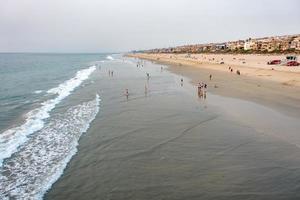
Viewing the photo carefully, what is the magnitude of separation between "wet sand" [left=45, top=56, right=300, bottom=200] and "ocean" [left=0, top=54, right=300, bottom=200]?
3 centimetres

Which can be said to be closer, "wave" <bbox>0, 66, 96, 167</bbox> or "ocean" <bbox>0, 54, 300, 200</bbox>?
"ocean" <bbox>0, 54, 300, 200</bbox>

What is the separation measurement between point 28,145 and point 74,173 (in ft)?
16.6

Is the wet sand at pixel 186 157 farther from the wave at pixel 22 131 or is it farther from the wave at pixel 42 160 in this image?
the wave at pixel 22 131

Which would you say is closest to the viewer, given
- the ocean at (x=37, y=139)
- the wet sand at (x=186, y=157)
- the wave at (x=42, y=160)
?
the wet sand at (x=186, y=157)

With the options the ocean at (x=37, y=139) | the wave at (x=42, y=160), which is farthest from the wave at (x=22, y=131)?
the wave at (x=42, y=160)

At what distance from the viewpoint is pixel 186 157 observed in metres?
14.6

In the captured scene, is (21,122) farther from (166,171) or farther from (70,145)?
(166,171)

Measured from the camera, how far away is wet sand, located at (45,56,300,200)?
11.3 meters

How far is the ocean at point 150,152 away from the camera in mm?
11445

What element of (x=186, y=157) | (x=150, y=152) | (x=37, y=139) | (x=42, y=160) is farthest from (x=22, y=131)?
(x=186, y=157)

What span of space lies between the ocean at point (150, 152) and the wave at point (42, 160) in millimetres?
38

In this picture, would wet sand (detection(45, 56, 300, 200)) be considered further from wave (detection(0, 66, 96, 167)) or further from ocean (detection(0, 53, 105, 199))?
wave (detection(0, 66, 96, 167))

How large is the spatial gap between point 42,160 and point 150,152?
177 inches

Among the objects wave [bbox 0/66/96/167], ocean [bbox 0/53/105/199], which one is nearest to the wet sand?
ocean [bbox 0/53/105/199]
